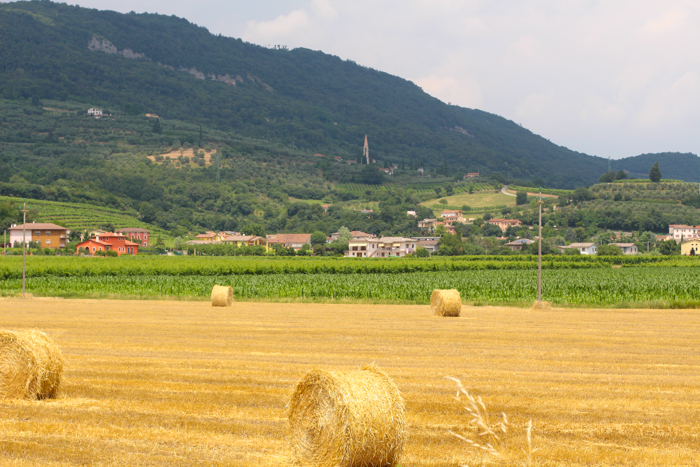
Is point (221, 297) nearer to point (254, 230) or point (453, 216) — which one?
point (254, 230)

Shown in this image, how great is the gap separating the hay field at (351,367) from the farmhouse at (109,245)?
8358cm

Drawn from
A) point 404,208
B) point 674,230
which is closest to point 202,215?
point 404,208

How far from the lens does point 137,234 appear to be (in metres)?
127

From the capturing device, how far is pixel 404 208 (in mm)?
190125

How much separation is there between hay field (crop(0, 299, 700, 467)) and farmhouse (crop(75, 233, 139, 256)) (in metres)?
83.6

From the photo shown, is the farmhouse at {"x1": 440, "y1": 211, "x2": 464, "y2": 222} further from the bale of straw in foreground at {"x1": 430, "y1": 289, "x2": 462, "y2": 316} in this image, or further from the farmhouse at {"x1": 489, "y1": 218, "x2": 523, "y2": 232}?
the bale of straw in foreground at {"x1": 430, "y1": 289, "x2": 462, "y2": 316}

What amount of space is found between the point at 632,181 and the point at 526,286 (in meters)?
170

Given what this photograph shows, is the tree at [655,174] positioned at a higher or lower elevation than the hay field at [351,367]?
higher

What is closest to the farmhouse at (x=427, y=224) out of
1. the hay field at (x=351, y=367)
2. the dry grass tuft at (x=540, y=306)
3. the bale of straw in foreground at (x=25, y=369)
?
the dry grass tuft at (x=540, y=306)

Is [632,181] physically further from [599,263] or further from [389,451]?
[389,451]

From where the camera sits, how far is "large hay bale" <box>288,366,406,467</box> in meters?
7.22

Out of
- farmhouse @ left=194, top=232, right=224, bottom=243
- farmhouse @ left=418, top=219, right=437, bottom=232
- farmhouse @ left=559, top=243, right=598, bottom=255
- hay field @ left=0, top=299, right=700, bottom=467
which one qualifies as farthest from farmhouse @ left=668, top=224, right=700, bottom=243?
hay field @ left=0, top=299, right=700, bottom=467

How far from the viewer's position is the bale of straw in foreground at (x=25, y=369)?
10.4 m

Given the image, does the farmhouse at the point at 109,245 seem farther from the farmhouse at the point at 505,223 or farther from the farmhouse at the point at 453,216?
the farmhouse at the point at 453,216
